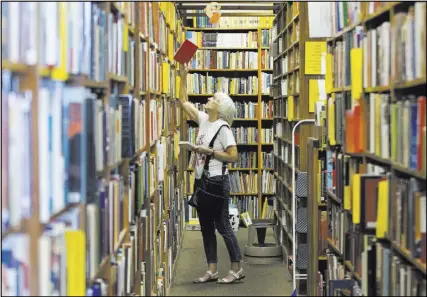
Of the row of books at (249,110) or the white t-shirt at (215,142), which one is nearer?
the white t-shirt at (215,142)

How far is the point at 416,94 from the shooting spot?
3244mm

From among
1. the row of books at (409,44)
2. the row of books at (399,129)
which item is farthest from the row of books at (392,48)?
the row of books at (399,129)

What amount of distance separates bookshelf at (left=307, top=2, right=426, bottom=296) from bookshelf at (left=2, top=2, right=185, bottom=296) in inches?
45.8

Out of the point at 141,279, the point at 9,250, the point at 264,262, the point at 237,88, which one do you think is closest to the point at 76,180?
the point at 9,250

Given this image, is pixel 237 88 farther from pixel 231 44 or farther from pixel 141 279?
pixel 141 279

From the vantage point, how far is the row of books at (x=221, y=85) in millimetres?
10086

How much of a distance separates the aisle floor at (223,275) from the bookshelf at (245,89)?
2.05 meters

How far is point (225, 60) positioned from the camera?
10227mm

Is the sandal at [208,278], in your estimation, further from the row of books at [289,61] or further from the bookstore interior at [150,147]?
the row of books at [289,61]

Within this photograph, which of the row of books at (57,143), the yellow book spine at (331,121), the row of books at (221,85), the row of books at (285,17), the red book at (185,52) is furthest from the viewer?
the row of books at (221,85)

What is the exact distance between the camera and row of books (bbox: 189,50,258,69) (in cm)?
1018

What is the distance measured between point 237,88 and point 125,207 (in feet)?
22.5

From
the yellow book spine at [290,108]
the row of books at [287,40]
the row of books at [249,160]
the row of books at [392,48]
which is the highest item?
the row of books at [287,40]

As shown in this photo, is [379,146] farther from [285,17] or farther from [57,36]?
[285,17]
